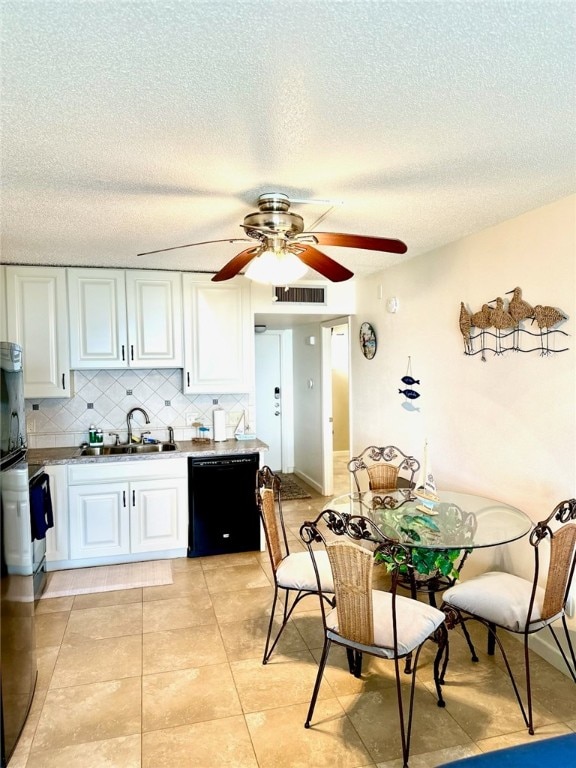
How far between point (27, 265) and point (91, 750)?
134 inches

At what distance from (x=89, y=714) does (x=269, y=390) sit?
188 inches

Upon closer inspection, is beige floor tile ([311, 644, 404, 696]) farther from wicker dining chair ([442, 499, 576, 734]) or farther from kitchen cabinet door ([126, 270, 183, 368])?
kitchen cabinet door ([126, 270, 183, 368])

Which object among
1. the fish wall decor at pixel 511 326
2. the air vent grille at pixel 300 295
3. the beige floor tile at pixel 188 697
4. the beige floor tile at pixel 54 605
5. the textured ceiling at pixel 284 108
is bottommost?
the beige floor tile at pixel 188 697

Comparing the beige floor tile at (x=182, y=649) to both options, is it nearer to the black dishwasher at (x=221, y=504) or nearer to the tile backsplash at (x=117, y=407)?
the black dishwasher at (x=221, y=504)

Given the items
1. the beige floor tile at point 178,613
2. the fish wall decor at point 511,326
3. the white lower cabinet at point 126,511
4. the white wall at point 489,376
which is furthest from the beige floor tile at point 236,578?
the fish wall decor at point 511,326

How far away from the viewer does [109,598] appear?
3439mm

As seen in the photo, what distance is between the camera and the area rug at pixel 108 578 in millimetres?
3555

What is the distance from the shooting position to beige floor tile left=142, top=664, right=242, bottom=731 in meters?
2.25

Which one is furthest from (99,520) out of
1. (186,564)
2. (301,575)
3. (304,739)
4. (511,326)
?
(511,326)

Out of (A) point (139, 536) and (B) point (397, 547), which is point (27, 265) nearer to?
(A) point (139, 536)

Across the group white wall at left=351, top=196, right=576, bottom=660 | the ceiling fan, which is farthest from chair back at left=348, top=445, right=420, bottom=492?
the ceiling fan

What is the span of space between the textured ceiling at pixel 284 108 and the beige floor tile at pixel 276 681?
8.13ft

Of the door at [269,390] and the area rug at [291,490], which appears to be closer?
the area rug at [291,490]

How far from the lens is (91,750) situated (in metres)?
2.07
